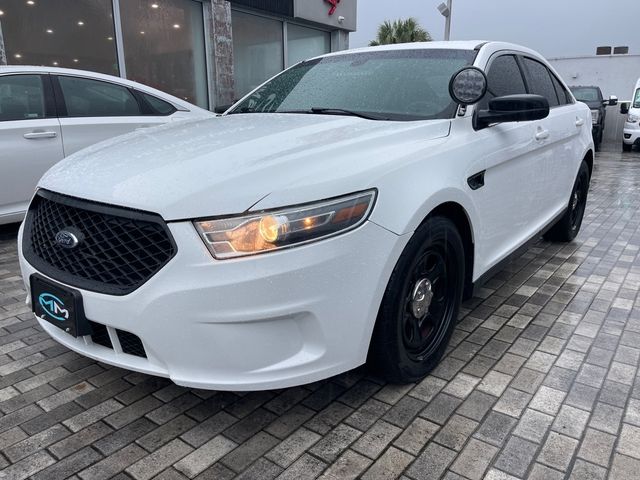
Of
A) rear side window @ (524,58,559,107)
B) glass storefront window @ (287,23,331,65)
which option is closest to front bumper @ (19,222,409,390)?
rear side window @ (524,58,559,107)

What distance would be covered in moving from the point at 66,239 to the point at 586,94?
50.6 ft

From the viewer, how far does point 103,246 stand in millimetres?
1978

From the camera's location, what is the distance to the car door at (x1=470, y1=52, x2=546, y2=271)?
274cm

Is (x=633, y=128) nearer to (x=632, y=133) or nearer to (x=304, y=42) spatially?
(x=632, y=133)

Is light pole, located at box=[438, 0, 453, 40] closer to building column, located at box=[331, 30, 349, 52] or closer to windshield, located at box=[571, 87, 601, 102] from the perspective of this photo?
building column, located at box=[331, 30, 349, 52]

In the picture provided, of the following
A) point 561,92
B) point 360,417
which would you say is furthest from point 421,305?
point 561,92

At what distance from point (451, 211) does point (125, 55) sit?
8.11m

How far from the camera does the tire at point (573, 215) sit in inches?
182

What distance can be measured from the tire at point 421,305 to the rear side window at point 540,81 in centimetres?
176

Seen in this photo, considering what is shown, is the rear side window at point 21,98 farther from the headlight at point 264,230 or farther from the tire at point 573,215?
the tire at point 573,215

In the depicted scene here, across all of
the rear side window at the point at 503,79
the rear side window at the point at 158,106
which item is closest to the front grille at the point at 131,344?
the rear side window at the point at 503,79

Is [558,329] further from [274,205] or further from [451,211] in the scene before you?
[274,205]

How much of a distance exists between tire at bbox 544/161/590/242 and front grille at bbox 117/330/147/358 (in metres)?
3.76

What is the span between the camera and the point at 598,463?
1964 mm
